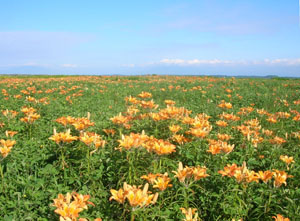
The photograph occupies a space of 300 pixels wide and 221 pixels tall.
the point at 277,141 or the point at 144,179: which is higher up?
the point at 277,141

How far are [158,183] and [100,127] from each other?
2.49 m

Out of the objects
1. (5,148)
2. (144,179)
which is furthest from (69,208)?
(5,148)

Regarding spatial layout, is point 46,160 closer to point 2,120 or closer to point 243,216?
point 2,120

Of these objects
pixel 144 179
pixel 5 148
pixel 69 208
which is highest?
pixel 5 148

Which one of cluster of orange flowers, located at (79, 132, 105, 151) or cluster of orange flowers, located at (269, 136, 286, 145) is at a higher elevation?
cluster of orange flowers, located at (79, 132, 105, 151)

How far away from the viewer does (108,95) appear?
9352 millimetres

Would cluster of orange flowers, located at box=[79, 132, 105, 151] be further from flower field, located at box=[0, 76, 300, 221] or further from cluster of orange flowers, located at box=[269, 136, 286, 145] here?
cluster of orange flowers, located at box=[269, 136, 286, 145]

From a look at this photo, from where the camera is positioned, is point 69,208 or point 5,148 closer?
point 69,208

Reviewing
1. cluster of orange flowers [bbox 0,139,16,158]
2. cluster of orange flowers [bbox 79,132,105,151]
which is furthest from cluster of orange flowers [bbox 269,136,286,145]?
cluster of orange flowers [bbox 0,139,16,158]

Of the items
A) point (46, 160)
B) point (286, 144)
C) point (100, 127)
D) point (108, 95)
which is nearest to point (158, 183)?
point (46, 160)

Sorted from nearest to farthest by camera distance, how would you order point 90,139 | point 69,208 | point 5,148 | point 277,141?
1. point 69,208
2. point 5,148
3. point 90,139
4. point 277,141

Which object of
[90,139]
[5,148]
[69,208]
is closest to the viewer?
[69,208]

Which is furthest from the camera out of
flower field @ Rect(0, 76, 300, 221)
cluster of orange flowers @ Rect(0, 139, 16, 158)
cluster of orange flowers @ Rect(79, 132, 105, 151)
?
cluster of orange flowers @ Rect(79, 132, 105, 151)

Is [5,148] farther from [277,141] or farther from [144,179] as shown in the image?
[277,141]
